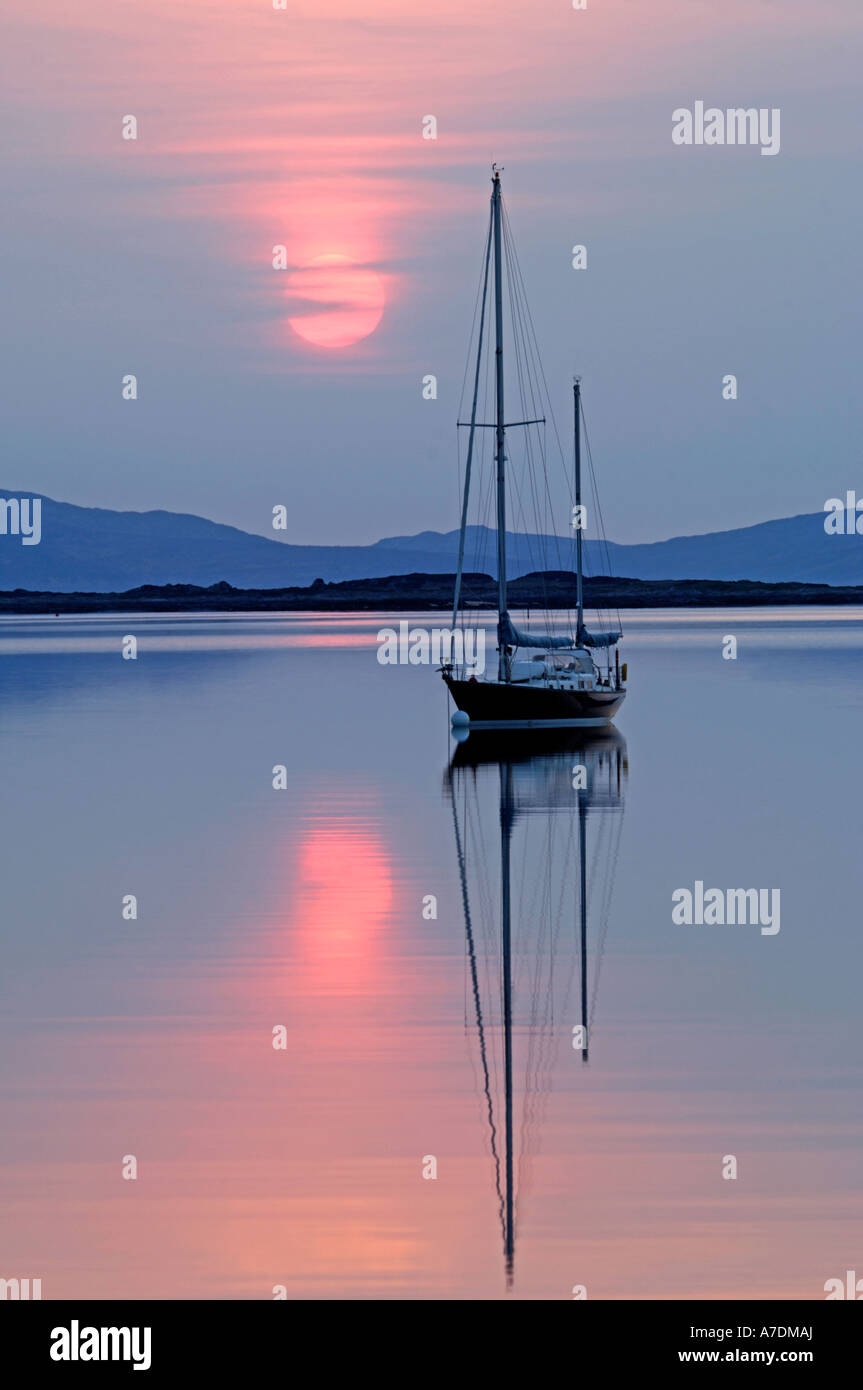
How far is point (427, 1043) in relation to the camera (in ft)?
47.4

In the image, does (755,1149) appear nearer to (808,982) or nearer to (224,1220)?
(224,1220)

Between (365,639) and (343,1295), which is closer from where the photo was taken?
(343,1295)

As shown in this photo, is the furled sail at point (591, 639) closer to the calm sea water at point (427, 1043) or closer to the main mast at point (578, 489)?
the main mast at point (578, 489)

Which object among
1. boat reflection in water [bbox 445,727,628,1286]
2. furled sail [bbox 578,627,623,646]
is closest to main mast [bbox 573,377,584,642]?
furled sail [bbox 578,627,623,646]

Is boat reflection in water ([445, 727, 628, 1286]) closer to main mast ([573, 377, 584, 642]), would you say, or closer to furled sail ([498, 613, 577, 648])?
furled sail ([498, 613, 577, 648])

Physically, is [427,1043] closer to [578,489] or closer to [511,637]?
[511,637]

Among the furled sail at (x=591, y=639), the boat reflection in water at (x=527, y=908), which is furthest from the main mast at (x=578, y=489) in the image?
the boat reflection in water at (x=527, y=908)

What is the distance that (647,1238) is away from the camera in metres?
10.3

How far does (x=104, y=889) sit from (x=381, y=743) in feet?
77.1

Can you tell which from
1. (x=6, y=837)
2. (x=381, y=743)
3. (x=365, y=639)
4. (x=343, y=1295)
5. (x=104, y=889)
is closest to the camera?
(x=343, y=1295)

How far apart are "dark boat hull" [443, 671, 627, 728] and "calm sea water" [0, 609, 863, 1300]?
8.38 metres

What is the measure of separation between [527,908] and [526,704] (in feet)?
74.7

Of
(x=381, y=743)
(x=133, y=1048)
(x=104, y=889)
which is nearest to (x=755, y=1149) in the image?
(x=133, y=1048)

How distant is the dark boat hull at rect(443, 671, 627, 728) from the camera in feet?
140
